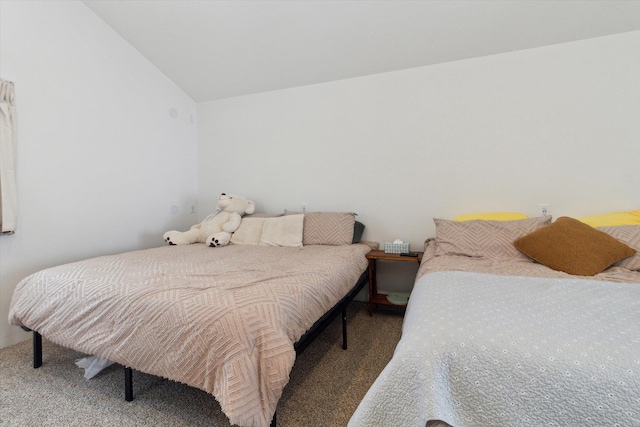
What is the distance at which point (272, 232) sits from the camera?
2.85 m

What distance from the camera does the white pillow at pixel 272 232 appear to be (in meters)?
2.79

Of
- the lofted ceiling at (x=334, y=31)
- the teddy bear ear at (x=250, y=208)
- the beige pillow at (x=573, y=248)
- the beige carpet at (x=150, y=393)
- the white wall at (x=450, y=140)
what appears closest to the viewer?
the beige carpet at (x=150, y=393)

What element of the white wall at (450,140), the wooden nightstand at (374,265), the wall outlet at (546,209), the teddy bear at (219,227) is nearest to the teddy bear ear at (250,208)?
the teddy bear at (219,227)

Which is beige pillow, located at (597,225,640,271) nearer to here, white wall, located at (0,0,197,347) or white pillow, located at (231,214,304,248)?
white pillow, located at (231,214,304,248)

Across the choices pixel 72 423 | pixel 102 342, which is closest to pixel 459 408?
pixel 102 342

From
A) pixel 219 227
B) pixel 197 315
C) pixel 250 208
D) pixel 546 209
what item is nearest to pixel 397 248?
pixel 546 209

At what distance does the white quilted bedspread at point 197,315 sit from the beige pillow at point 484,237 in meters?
0.86

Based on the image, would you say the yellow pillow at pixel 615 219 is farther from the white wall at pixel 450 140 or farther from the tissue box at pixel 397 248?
the tissue box at pixel 397 248

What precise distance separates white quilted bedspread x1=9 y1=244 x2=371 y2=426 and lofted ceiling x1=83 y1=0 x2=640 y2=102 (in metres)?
2.00

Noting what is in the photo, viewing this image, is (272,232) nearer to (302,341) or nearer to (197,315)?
(302,341)

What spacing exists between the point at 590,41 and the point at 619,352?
2681 mm

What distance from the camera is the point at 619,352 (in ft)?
2.66

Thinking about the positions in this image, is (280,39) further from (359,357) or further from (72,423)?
(72,423)

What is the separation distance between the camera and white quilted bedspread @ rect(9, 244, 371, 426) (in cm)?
107
